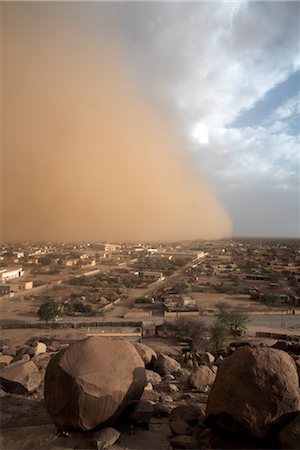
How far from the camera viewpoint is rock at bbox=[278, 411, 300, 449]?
2931mm

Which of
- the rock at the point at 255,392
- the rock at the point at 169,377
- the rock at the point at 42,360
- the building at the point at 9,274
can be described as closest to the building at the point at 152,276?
the building at the point at 9,274

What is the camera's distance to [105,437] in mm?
3207

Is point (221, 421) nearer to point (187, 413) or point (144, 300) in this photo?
point (187, 413)

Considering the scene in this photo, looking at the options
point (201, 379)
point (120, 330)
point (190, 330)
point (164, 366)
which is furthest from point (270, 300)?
point (201, 379)

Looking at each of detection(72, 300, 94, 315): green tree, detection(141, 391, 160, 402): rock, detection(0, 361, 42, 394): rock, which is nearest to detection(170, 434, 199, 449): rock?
detection(141, 391, 160, 402): rock

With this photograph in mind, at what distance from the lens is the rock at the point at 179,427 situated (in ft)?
11.2

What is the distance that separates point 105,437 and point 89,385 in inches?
17.3

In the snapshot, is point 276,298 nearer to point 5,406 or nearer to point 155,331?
point 155,331

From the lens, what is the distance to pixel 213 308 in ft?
52.6

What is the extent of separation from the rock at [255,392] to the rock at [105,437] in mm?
851

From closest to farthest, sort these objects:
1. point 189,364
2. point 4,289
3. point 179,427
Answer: point 179,427 → point 189,364 → point 4,289

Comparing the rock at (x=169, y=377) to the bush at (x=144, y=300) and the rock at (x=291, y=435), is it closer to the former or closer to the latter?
the rock at (x=291, y=435)

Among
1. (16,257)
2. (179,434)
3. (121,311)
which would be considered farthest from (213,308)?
(16,257)

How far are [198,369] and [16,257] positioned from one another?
31027mm
